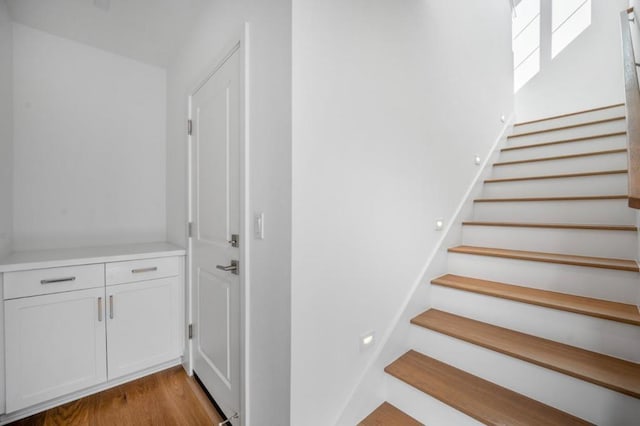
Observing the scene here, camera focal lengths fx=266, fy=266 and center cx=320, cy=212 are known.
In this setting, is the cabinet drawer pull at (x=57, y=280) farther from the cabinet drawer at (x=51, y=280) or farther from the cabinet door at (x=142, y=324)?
the cabinet door at (x=142, y=324)

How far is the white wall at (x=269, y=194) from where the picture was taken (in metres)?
1.05

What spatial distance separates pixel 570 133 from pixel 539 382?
8.27ft

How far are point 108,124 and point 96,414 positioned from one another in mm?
2185

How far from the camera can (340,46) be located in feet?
3.92

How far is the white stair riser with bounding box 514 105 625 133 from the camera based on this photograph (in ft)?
8.19

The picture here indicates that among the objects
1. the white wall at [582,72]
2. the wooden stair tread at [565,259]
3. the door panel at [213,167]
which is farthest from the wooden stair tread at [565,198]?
the white wall at [582,72]

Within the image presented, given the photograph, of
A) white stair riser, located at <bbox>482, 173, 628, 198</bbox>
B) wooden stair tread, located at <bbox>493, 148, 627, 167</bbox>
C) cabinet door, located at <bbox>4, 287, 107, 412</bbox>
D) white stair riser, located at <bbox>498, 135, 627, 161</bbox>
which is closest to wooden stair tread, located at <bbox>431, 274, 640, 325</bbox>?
white stair riser, located at <bbox>482, 173, 628, 198</bbox>

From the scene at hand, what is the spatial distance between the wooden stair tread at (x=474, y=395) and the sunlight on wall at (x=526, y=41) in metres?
4.03

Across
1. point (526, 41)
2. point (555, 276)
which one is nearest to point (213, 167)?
point (555, 276)

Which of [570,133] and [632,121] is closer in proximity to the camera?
[632,121]

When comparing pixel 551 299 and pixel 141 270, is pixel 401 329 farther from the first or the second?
pixel 141 270

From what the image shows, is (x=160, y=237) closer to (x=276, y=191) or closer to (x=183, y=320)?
(x=183, y=320)

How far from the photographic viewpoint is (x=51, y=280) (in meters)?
1.62

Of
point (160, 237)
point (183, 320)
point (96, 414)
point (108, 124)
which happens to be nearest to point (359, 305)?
point (183, 320)
